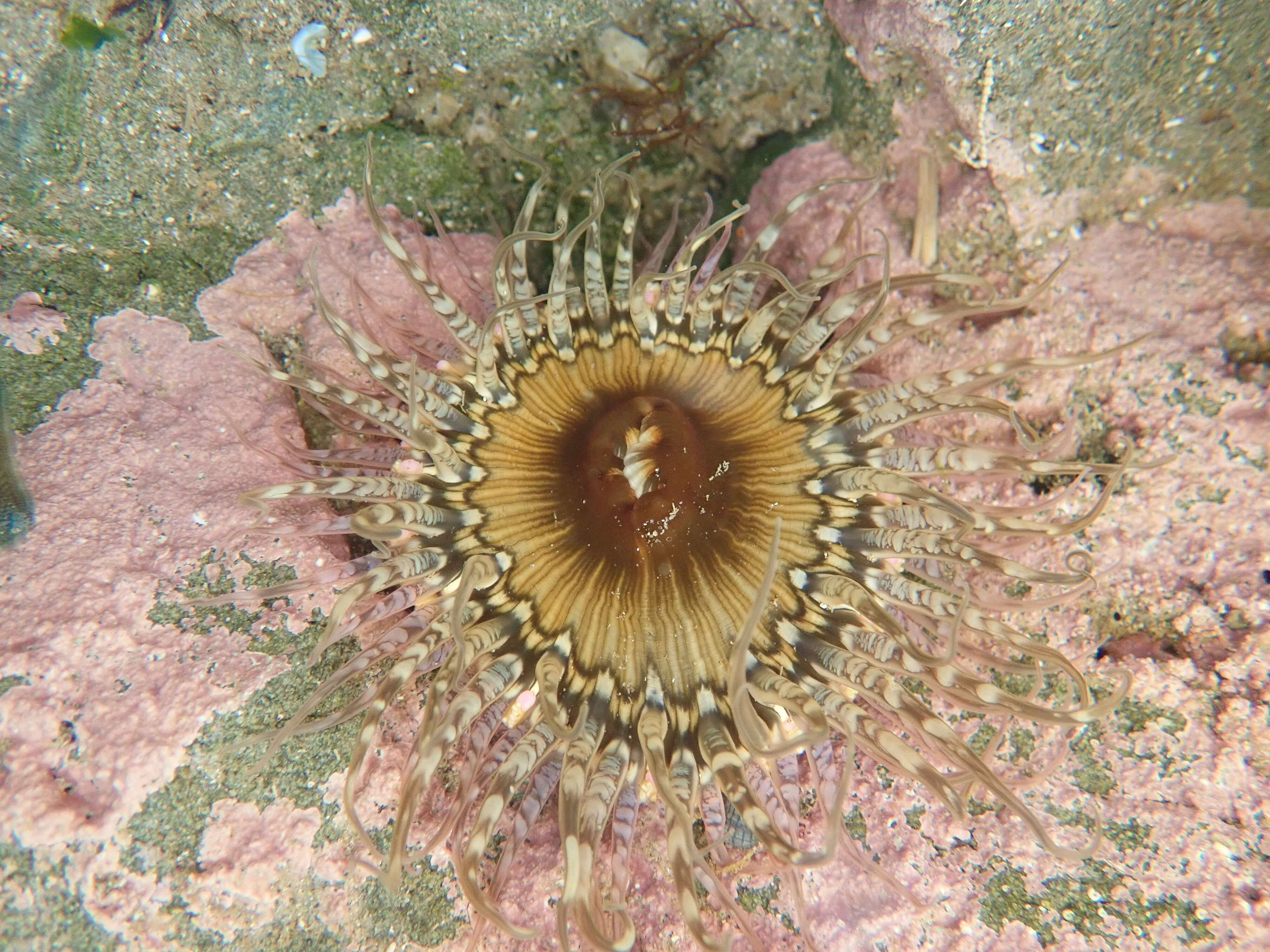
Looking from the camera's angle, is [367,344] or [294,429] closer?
[367,344]

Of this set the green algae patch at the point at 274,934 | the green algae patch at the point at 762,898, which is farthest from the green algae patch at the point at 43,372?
the green algae patch at the point at 762,898

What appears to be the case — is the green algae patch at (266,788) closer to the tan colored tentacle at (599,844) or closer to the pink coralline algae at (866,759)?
the pink coralline algae at (866,759)

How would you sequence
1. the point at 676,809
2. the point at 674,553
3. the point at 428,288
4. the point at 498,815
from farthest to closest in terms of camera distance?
the point at 674,553, the point at 428,288, the point at 498,815, the point at 676,809

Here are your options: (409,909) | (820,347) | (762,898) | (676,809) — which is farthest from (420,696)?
(820,347)

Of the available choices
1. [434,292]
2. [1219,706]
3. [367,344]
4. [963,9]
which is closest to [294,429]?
[367,344]

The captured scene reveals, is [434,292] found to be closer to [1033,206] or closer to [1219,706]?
[1033,206]

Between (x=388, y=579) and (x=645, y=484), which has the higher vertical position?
(x=645, y=484)

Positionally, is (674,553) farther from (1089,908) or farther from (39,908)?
(39,908)
